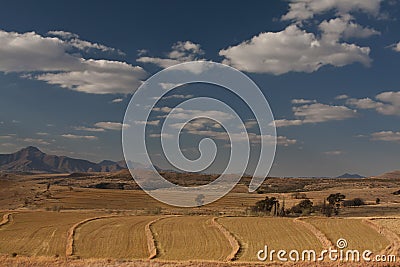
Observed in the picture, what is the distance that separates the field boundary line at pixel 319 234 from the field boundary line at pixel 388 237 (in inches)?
199

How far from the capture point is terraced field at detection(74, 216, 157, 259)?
39456 mm

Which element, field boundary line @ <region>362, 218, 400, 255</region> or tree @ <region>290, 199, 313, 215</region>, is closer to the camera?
field boundary line @ <region>362, 218, 400, 255</region>

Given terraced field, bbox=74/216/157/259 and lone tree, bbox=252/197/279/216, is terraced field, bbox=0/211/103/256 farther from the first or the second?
lone tree, bbox=252/197/279/216

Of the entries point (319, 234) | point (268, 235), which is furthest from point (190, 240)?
point (319, 234)

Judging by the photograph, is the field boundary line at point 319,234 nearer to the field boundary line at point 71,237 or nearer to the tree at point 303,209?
the tree at point 303,209

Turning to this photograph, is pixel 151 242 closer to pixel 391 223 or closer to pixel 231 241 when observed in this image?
pixel 231 241

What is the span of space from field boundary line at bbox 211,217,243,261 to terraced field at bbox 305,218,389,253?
386 inches

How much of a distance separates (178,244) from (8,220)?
25978 mm

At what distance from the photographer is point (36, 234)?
47.3m

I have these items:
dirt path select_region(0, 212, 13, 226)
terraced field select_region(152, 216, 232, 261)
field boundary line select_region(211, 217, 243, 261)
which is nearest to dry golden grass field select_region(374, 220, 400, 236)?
field boundary line select_region(211, 217, 243, 261)

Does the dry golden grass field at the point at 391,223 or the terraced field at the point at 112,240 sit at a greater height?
the dry golden grass field at the point at 391,223

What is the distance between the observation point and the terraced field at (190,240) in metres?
39.1

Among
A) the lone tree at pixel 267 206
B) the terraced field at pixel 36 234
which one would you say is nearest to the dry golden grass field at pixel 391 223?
the lone tree at pixel 267 206

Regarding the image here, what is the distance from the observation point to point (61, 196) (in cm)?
11331
